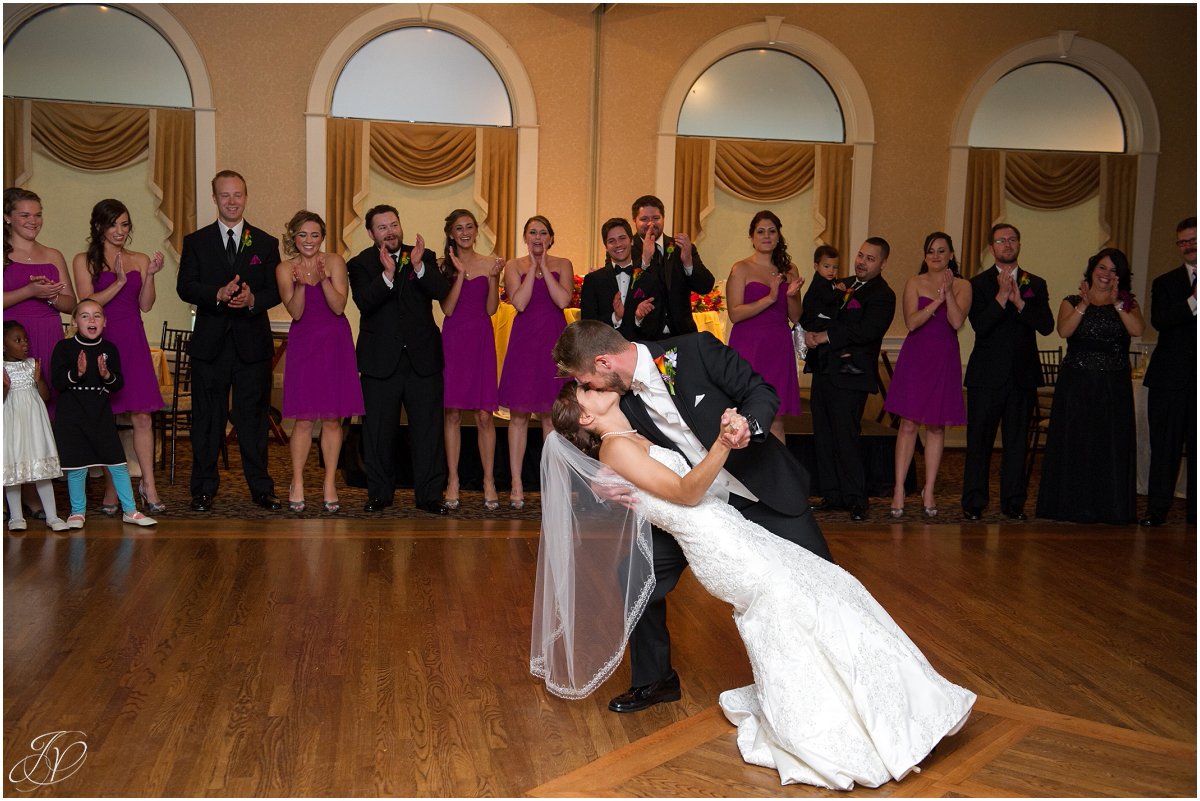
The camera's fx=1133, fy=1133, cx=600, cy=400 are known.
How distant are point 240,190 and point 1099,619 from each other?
15.3 ft

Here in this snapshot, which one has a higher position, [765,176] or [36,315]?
[765,176]

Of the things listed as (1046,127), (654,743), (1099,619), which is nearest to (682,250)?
(1099,619)

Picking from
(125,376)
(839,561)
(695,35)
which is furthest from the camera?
(695,35)

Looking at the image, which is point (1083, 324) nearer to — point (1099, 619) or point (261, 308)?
point (1099, 619)

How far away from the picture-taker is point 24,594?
4480 mm

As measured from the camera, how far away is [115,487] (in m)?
5.79

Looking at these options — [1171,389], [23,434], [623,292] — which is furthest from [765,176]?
[23,434]

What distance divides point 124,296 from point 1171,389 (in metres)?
5.74

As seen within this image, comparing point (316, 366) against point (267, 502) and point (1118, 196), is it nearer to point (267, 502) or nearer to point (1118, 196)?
point (267, 502)

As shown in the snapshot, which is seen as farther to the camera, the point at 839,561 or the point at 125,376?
the point at 125,376

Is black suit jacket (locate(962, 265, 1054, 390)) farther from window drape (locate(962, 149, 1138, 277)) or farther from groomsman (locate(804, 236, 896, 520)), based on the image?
window drape (locate(962, 149, 1138, 277))

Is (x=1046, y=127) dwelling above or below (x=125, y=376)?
above

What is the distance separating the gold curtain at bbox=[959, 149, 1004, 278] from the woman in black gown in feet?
13.0

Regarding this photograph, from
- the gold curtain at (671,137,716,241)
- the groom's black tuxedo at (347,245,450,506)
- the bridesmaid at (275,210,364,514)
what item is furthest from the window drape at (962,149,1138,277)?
the bridesmaid at (275,210,364,514)
